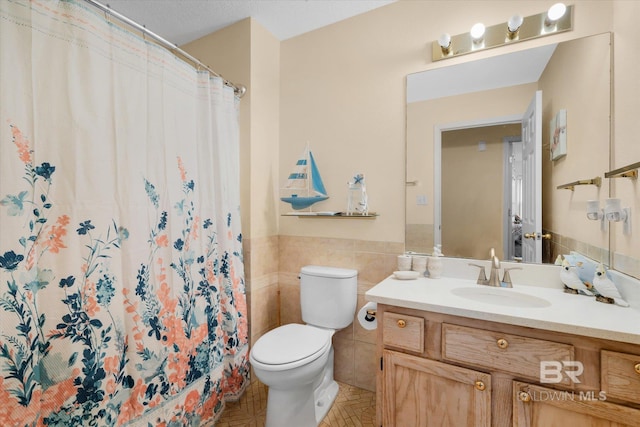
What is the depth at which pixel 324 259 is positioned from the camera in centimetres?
206

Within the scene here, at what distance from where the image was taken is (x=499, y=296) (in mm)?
1425

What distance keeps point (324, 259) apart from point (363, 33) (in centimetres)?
155

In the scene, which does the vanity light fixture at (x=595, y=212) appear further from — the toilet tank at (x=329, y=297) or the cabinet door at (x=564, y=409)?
the toilet tank at (x=329, y=297)

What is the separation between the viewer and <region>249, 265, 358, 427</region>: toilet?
1438 mm

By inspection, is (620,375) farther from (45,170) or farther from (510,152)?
(45,170)

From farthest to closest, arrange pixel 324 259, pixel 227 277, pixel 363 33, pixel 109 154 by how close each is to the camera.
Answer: pixel 324 259 < pixel 363 33 < pixel 227 277 < pixel 109 154

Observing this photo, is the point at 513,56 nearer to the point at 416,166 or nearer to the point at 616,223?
the point at 416,166

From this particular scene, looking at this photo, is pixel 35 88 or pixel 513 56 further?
pixel 513 56

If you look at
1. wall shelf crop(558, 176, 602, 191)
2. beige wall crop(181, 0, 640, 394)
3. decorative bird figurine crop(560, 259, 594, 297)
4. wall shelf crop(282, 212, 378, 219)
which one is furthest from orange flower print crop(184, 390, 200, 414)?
wall shelf crop(558, 176, 602, 191)

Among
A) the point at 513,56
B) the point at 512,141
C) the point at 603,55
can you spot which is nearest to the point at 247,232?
the point at 512,141

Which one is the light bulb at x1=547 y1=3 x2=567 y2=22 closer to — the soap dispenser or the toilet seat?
the soap dispenser

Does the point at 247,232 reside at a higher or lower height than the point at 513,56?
lower

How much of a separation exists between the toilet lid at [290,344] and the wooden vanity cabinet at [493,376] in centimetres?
40

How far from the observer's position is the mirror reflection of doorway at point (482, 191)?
1.58 m
